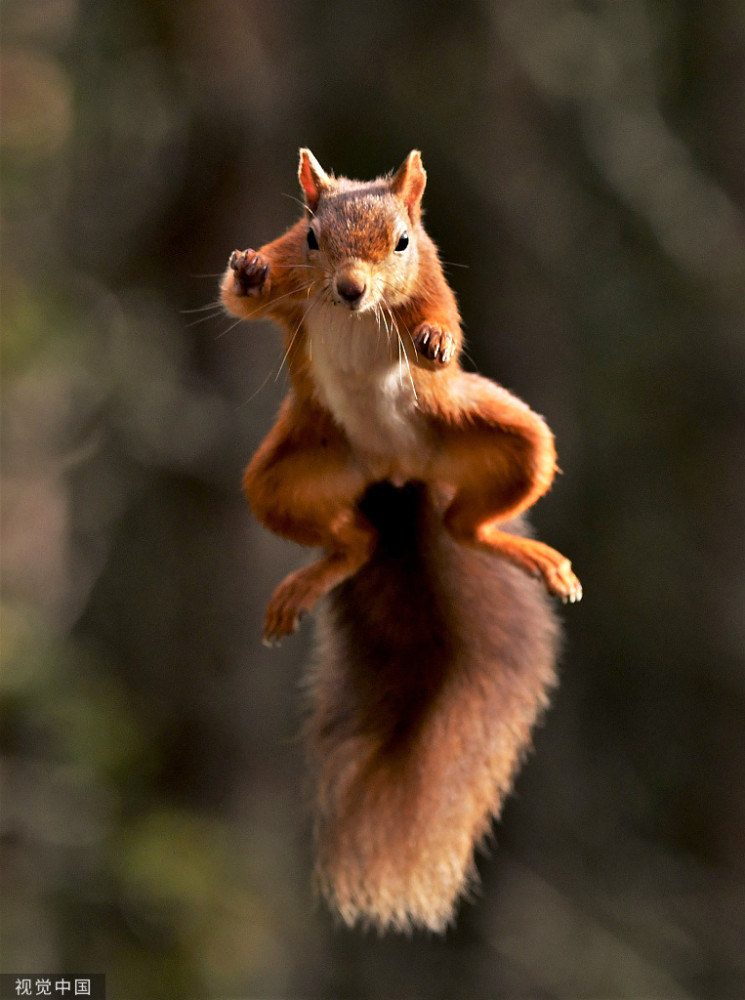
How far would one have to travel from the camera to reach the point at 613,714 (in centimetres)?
309

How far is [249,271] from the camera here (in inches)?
30.0

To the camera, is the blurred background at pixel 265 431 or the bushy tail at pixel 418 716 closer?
the bushy tail at pixel 418 716

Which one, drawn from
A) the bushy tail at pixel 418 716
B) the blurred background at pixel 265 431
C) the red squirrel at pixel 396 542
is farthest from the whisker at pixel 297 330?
the blurred background at pixel 265 431

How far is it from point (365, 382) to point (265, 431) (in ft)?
5.26

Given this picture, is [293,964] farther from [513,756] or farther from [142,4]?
[142,4]

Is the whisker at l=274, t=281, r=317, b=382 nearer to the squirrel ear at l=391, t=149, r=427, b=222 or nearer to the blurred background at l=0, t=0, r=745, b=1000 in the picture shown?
the squirrel ear at l=391, t=149, r=427, b=222

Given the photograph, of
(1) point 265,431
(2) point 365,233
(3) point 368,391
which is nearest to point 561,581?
(3) point 368,391

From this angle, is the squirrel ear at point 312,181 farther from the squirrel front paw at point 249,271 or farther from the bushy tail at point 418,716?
the bushy tail at point 418,716

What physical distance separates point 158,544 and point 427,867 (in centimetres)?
178

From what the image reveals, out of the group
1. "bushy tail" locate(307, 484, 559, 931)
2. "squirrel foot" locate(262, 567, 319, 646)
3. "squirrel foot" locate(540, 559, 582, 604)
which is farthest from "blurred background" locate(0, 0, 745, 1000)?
"squirrel foot" locate(540, 559, 582, 604)

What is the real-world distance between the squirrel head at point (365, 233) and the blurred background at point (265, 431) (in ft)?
4.53

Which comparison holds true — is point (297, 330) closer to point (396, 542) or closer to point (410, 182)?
point (410, 182)

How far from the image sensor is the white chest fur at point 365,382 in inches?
32.9

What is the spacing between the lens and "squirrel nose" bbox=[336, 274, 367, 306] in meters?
0.69
